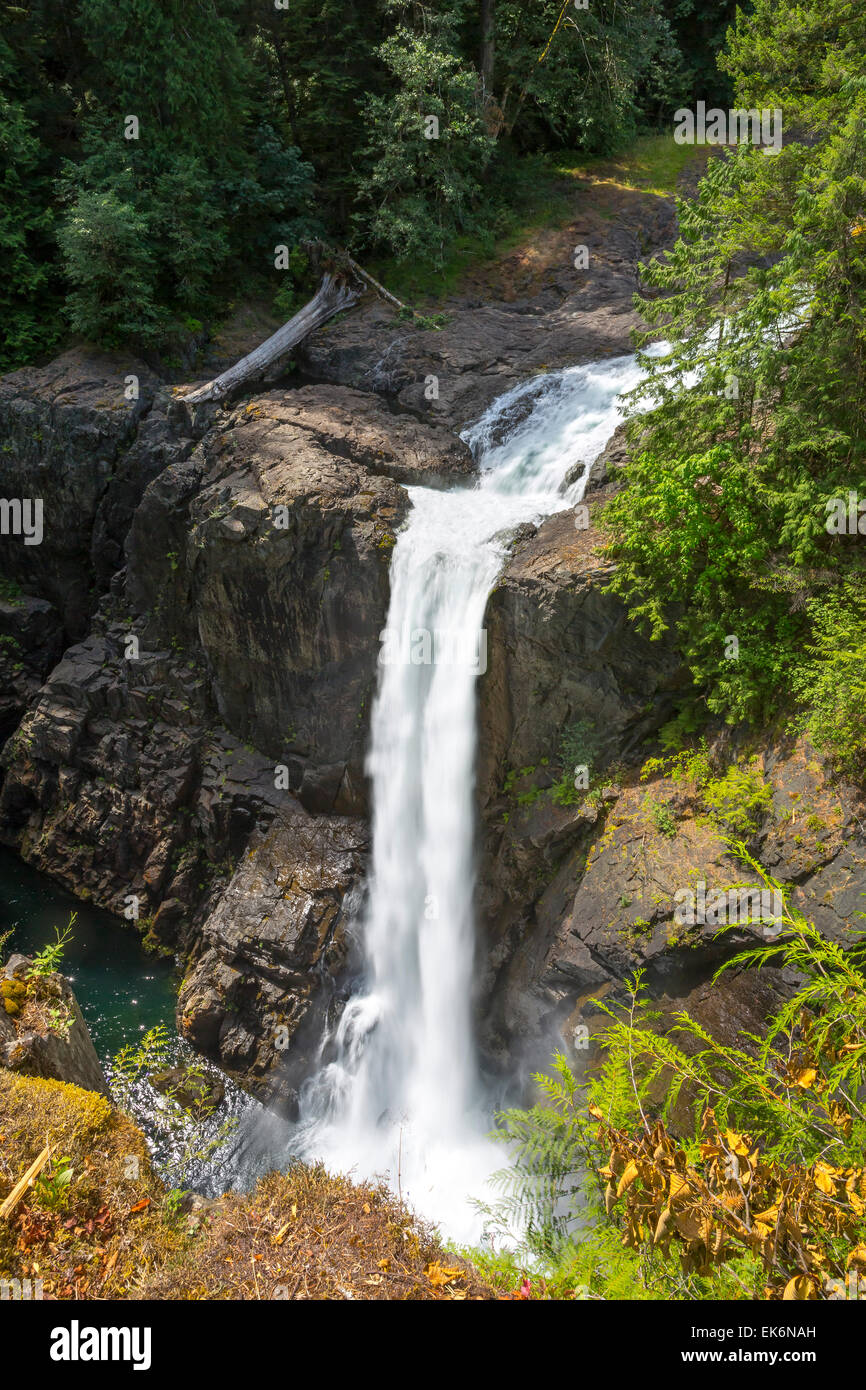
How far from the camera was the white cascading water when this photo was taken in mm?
10438

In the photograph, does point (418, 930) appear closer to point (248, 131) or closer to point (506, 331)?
point (506, 331)

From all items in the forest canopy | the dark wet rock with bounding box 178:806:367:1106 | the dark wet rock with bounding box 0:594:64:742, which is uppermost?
the forest canopy

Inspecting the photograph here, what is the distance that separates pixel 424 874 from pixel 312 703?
3.25m

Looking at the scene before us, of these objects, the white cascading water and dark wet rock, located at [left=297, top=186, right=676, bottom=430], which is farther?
dark wet rock, located at [left=297, top=186, right=676, bottom=430]

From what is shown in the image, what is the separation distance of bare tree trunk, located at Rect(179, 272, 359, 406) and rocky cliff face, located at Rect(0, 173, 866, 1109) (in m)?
0.46

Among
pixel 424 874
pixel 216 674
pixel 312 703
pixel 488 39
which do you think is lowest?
pixel 424 874

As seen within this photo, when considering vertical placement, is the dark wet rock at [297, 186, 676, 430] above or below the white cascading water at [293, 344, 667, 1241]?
above

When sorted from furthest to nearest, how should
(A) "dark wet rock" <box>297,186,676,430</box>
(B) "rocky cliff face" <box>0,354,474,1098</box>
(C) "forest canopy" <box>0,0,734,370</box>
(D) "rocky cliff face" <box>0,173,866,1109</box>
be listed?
(C) "forest canopy" <box>0,0,734,370</box> → (A) "dark wet rock" <box>297,186,676,430</box> → (B) "rocky cliff face" <box>0,354,474,1098</box> → (D) "rocky cliff face" <box>0,173,866,1109</box>

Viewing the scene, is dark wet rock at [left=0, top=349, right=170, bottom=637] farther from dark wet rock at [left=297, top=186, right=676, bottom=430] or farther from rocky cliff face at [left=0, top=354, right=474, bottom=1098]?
dark wet rock at [left=297, top=186, right=676, bottom=430]

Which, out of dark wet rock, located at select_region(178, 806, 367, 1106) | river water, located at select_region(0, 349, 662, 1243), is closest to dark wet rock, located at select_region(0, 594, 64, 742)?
river water, located at select_region(0, 349, 662, 1243)

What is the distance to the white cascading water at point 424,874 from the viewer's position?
34.2 ft

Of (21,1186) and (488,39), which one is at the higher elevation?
(488,39)

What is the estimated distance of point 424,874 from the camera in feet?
37.4

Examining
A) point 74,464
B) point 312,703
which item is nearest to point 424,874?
point 312,703
